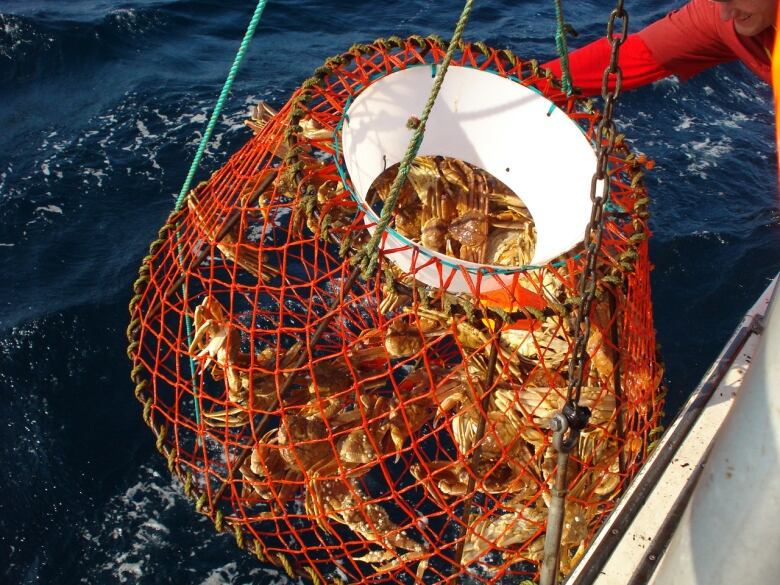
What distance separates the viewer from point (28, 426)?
488 cm

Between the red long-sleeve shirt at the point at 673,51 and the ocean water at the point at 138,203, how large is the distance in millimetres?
2670

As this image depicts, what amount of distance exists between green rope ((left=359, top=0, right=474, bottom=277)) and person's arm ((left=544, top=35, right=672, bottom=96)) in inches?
67.7

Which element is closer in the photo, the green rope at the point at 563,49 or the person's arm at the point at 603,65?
the green rope at the point at 563,49

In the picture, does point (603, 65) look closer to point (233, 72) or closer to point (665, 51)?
point (665, 51)

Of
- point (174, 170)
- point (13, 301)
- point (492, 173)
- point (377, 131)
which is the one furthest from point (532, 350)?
point (174, 170)

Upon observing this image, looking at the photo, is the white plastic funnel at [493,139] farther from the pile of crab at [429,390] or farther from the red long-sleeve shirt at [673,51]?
the red long-sleeve shirt at [673,51]

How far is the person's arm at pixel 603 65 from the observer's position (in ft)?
13.2

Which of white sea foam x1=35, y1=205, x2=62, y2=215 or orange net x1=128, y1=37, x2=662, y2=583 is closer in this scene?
orange net x1=128, y1=37, x2=662, y2=583

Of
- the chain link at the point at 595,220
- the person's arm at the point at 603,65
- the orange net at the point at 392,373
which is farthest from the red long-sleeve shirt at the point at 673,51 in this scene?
the chain link at the point at 595,220

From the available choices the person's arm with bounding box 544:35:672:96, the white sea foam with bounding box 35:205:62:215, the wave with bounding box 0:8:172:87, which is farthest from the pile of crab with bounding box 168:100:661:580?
the wave with bounding box 0:8:172:87

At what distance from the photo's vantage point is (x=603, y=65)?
13.3ft

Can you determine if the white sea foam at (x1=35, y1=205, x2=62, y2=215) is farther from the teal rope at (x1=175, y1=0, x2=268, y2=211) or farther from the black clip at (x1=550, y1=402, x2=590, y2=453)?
the black clip at (x1=550, y1=402, x2=590, y2=453)

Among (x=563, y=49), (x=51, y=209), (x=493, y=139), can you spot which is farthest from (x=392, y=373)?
(x=51, y=209)

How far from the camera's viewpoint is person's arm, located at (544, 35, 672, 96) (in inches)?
159
